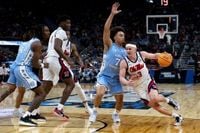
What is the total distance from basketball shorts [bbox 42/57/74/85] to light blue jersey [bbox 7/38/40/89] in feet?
1.57

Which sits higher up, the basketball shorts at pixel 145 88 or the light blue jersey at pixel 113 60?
the light blue jersey at pixel 113 60

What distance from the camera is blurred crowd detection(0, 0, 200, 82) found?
Answer: 27078 mm

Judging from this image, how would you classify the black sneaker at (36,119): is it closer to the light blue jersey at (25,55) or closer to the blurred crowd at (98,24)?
the light blue jersey at (25,55)

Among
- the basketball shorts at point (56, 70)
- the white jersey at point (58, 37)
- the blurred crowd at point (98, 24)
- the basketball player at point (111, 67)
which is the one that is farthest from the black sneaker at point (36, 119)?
the blurred crowd at point (98, 24)

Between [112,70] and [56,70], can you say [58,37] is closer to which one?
[56,70]

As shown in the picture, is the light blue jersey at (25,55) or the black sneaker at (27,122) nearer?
the black sneaker at (27,122)

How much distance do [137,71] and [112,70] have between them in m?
0.50

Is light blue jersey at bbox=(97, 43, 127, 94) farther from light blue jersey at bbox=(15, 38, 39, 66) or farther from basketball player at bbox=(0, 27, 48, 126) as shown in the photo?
light blue jersey at bbox=(15, 38, 39, 66)

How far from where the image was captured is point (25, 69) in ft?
25.6

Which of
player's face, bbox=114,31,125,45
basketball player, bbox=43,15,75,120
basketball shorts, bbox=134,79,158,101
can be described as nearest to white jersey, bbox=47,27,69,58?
basketball player, bbox=43,15,75,120

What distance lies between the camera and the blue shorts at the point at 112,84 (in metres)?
7.77

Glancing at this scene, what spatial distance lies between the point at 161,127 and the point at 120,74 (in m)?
1.10

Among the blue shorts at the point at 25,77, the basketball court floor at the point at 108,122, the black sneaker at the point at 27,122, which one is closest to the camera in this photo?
the basketball court floor at the point at 108,122

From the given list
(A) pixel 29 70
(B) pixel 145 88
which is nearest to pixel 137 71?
(B) pixel 145 88
